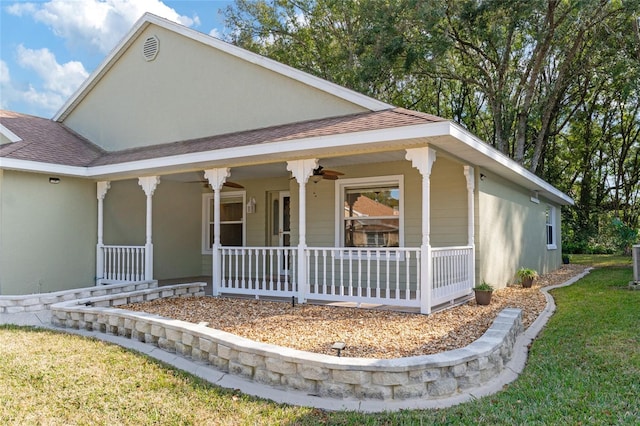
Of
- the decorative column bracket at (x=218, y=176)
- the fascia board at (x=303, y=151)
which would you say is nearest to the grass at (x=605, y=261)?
the fascia board at (x=303, y=151)

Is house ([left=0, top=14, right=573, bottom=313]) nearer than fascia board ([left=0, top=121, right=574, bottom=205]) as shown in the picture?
No

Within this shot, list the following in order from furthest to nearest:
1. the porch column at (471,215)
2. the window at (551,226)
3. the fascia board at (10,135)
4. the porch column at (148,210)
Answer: the window at (551,226) < the fascia board at (10,135) < the porch column at (148,210) < the porch column at (471,215)

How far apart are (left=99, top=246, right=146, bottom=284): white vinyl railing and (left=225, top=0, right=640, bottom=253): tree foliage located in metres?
11.6

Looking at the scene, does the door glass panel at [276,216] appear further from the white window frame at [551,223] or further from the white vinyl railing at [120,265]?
the white window frame at [551,223]

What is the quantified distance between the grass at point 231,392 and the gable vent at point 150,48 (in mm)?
7525

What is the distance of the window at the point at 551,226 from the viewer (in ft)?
51.9

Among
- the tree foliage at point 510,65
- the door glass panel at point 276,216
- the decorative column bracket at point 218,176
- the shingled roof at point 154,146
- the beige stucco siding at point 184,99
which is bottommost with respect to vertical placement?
the door glass panel at point 276,216

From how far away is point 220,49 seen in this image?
32.0 feet

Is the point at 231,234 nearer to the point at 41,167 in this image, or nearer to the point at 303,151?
the point at 41,167

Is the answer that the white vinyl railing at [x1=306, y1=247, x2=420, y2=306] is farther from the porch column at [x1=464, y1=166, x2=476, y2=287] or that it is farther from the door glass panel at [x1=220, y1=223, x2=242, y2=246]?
the door glass panel at [x1=220, y1=223, x2=242, y2=246]

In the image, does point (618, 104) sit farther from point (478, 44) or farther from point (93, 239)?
point (93, 239)

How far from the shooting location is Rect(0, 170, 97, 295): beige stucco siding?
29.8 ft

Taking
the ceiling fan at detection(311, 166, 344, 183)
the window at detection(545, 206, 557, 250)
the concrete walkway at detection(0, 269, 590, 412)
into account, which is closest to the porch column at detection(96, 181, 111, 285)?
the concrete walkway at detection(0, 269, 590, 412)

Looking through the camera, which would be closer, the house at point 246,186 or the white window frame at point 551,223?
the house at point 246,186
